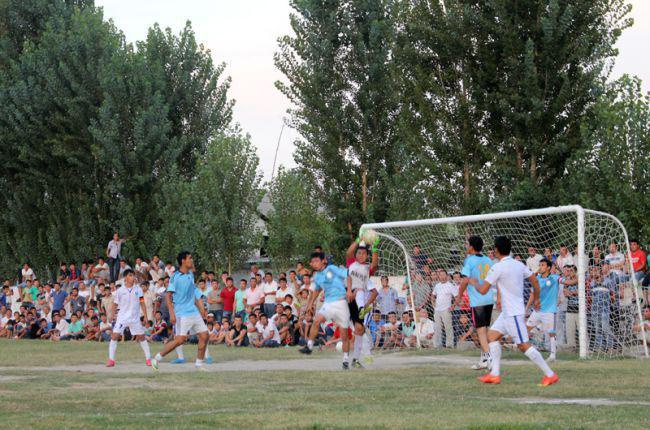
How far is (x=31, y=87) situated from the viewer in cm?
4466

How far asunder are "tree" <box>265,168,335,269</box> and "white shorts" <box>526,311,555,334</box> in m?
15.7

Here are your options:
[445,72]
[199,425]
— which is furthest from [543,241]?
[199,425]

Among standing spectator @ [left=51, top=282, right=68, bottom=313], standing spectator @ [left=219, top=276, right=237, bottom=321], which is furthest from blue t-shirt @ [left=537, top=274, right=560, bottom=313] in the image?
standing spectator @ [left=51, top=282, right=68, bottom=313]

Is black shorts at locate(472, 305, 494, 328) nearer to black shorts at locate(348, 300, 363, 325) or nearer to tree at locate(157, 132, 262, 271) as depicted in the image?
black shorts at locate(348, 300, 363, 325)

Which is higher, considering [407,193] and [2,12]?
[2,12]

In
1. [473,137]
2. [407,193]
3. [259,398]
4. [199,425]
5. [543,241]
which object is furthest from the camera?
[407,193]

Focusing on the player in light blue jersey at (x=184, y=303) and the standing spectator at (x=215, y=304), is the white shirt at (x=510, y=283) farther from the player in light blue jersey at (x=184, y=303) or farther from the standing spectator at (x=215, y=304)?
the standing spectator at (x=215, y=304)

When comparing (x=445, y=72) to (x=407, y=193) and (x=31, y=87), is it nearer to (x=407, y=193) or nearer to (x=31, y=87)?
(x=407, y=193)

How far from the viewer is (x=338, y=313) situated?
666 inches

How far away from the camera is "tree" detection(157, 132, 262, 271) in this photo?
35938 millimetres

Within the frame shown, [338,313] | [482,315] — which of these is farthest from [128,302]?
[482,315]

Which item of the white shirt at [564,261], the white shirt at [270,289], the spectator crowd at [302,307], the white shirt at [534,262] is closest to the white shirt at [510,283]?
the spectator crowd at [302,307]

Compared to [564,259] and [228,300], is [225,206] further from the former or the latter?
[564,259]

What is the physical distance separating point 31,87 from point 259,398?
3558 centimetres
